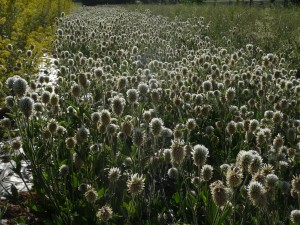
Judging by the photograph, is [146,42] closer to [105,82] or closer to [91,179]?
[105,82]

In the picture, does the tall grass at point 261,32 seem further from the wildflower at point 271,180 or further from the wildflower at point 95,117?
the wildflower at point 271,180

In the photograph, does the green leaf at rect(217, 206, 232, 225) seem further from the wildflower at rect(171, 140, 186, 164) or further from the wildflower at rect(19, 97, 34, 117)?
the wildflower at rect(19, 97, 34, 117)

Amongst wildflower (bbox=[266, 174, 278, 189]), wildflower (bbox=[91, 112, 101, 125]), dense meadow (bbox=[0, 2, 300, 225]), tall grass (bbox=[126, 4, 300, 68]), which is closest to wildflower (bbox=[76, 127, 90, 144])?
dense meadow (bbox=[0, 2, 300, 225])

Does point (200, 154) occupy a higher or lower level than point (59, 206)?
higher

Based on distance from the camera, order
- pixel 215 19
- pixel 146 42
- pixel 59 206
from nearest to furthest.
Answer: pixel 59 206, pixel 146 42, pixel 215 19

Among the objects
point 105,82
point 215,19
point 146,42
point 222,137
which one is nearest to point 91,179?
point 222,137

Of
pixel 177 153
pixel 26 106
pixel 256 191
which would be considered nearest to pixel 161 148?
pixel 177 153

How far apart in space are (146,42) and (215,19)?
6.01 metres

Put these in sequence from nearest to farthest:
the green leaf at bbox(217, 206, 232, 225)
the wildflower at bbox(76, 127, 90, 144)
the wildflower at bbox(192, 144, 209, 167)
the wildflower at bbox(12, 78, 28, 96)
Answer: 1. the green leaf at bbox(217, 206, 232, 225)
2. the wildflower at bbox(192, 144, 209, 167)
3. the wildflower at bbox(12, 78, 28, 96)
4. the wildflower at bbox(76, 127, 90, 144)

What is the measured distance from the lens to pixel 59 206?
3.03m

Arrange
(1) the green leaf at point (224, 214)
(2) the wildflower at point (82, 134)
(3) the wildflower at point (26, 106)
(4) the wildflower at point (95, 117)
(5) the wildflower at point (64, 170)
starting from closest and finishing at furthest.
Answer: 1. (1) the green leaf at point (224, 214)
2. (3) the wildflower at point (26, 106)
3. (5) the wildflower at point (64, 170)
4. (2) the wildflower at point (82, 134)
5. (4) the wildflower at point (95, 117)

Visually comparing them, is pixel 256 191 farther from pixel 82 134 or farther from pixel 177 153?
pixel 82 134

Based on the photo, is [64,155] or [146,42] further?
[146,42]

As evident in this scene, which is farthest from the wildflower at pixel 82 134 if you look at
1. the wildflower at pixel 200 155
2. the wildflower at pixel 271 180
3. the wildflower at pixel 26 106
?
the wildflower at pixel 271 180
